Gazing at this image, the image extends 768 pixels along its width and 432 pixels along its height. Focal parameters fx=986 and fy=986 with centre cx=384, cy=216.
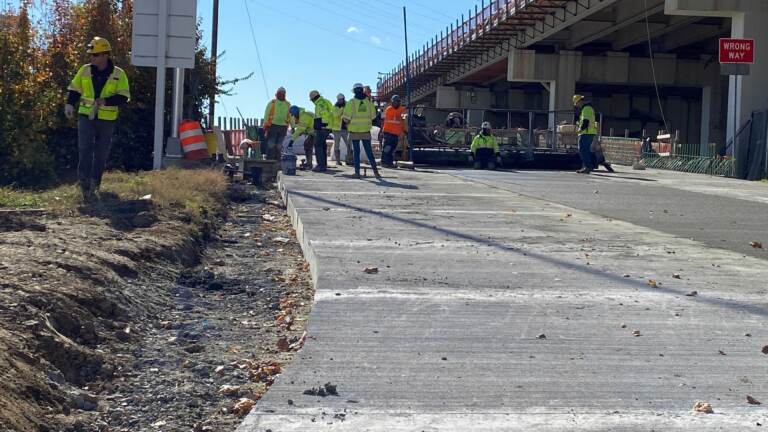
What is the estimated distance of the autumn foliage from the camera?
1538cm

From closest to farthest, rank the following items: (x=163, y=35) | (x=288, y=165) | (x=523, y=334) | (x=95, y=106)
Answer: (x=523, y=334) → (x=95, y=106) → (x=163, y=35) → (x=288, y=165)

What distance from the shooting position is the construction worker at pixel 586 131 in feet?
70.4

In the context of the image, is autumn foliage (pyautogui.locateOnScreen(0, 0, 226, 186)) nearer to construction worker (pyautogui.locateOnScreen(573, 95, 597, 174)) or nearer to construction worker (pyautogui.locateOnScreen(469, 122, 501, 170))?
construction worker (pyautogui.locateOnScreen(469, 122, 501, 170))

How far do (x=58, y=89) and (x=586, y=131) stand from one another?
36.1 ft

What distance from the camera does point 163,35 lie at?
1756cm

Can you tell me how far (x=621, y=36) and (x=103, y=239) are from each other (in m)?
38.5

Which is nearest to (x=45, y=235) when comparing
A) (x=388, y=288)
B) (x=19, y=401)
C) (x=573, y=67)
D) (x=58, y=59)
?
(x=388, y=288)

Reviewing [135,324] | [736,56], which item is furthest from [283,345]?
[736,56]

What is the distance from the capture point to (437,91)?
62.5m

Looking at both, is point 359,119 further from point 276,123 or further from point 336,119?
point 336,119

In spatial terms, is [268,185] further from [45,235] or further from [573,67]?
[573,67]

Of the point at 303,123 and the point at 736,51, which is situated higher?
the point at 736,51

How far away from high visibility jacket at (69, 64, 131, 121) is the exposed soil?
7.02ft

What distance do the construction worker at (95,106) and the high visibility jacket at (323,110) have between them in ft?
31.7
